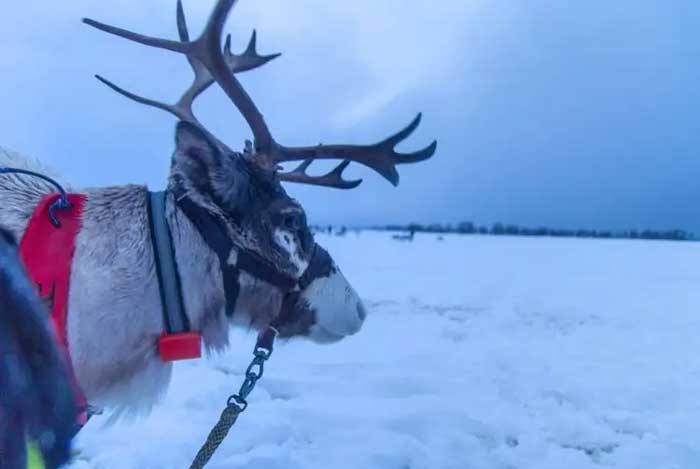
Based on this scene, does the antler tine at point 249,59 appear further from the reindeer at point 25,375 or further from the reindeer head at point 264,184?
the reindeer at point 25,375

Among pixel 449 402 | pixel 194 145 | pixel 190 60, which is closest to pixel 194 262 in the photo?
pixel 194 145

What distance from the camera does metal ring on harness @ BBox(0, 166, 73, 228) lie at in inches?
66.7

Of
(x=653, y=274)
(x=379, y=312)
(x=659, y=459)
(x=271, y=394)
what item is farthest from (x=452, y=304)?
(x=653, y=274)

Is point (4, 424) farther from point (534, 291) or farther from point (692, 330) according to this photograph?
point (534, 291)

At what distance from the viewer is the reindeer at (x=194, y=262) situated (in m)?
1.71

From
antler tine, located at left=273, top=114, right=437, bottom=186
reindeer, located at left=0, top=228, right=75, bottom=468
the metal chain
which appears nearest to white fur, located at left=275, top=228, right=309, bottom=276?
the metal chain

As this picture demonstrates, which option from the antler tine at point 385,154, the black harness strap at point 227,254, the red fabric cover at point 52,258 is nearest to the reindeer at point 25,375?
the red fabric cover at point 52,258

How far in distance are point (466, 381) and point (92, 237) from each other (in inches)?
→ 165

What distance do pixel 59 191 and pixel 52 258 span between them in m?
0.28

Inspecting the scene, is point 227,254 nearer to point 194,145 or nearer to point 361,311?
point 194,145

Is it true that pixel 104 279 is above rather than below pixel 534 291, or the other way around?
above

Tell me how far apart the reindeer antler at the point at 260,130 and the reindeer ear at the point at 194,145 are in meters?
0.31

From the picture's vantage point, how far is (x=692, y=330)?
831 centimetres

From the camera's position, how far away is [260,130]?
8.11 feet
